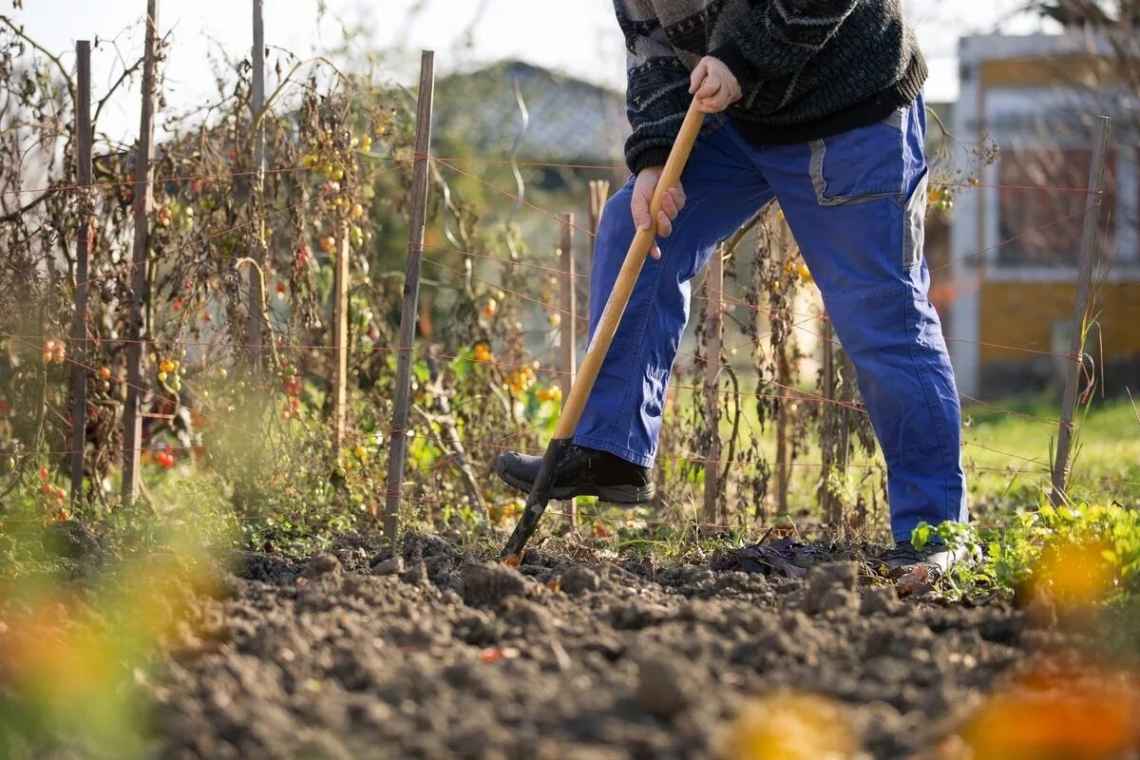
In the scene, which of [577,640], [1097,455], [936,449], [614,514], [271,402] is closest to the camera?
[577,640]

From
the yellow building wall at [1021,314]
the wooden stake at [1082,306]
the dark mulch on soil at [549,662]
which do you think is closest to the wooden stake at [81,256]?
the dark mulch on soil at [549,662]

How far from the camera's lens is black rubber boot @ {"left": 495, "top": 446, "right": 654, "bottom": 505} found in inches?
141

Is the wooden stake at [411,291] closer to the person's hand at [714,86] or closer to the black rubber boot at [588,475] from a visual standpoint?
the black rubber boot at [588,475]

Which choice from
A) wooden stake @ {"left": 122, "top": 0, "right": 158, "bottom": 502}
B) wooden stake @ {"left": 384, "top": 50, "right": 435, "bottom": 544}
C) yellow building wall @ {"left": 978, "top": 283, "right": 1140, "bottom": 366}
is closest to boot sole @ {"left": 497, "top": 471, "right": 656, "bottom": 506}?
wooden stake @ {"left": 384, "top": 50, "right": 435, "bottom": 544}

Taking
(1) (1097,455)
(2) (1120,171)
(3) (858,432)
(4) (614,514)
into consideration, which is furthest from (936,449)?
(2) (1120,171)

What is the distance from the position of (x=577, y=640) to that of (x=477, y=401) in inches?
113

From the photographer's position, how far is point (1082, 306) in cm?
427

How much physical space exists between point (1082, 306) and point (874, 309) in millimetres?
1205

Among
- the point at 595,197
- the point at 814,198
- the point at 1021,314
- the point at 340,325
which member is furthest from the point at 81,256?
the point at 1021,314

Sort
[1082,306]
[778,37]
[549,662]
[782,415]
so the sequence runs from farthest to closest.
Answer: [782,415], [1082,306], [778,37], [549,662]

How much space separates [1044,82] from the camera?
1300 cm

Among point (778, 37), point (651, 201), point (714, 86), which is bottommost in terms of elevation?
point (651, 201)

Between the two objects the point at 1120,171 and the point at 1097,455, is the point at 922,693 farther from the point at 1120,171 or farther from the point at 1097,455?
the point at 1120,171

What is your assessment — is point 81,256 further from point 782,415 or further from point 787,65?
point 782,415
